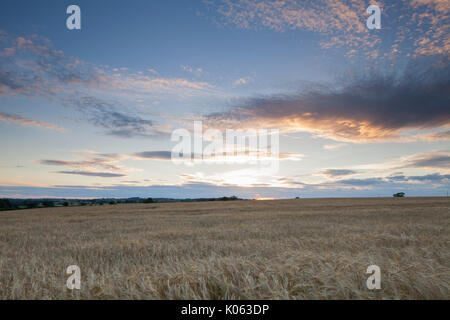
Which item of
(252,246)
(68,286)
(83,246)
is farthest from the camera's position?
(83,246)

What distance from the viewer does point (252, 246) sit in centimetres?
1011

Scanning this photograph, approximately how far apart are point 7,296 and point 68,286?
1231mm

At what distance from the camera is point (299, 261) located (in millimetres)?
5105
